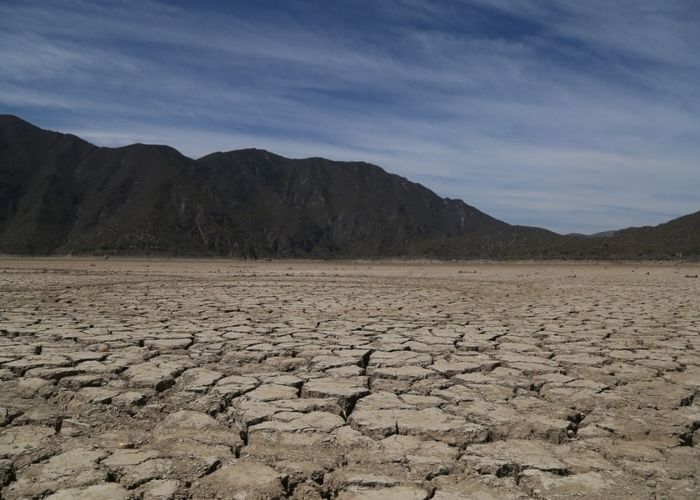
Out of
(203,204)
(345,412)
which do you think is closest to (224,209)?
(203,204)

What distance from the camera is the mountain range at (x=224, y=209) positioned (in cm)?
6631

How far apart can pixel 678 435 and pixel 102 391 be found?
9.01 ft

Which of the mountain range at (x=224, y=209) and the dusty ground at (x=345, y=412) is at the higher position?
the mountain range at (x=224, y=209)

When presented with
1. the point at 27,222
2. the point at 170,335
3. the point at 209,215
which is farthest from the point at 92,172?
the point at 170,335

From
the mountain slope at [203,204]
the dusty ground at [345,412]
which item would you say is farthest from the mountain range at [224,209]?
the dusty ground at [345,412]

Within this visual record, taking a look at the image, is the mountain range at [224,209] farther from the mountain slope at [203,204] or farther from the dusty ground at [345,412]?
the dusty ground at [345,412]

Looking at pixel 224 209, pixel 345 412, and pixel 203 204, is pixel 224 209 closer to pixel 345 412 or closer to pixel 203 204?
pixel 203 204

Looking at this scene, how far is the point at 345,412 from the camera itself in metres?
2.30

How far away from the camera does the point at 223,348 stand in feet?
12.1

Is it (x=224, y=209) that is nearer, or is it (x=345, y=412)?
(x=345, y=412)

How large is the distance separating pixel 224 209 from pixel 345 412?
290 feet

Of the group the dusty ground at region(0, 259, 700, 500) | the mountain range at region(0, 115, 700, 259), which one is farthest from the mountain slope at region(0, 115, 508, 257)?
the dusty ground at region(0, 259, 700, 500)

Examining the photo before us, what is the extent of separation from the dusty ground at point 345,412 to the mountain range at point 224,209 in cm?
4309

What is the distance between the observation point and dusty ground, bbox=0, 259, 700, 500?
1654mm
